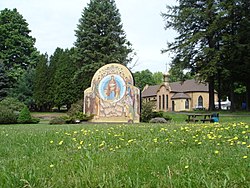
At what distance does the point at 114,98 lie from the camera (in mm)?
28344

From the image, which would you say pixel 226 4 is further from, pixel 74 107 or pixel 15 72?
pixel 15 72

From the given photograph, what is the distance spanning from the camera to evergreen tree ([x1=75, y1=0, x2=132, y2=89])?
1788 inches

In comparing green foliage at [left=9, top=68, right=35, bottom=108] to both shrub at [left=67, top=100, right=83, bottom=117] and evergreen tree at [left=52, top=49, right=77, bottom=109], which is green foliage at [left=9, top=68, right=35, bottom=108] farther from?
shrub at [left=67, top=100, right=83, bottom=117]

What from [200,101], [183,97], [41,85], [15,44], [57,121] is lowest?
[57,121]

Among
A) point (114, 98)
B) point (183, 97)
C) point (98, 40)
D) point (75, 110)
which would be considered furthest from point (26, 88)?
point (183, 97)

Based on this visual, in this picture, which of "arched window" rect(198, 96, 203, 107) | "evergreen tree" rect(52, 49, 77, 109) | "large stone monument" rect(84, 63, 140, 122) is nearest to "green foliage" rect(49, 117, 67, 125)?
"large stone monument" rect(84, 63, 140, 122)

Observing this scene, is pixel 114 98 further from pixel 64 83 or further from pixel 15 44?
pixel 15 44

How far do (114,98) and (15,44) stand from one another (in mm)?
33325

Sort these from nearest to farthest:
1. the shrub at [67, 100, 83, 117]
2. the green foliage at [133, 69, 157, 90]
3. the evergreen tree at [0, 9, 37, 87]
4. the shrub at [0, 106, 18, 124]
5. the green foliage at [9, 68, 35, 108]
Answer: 1. the shrub at [0, 106, 18, 124]
2. the shrub at [67, 100, 83, 117]
3. the green foliage at [9, 68, 35, 108]
4. the evergreen tree at [0, 9, 37, 87]
5. the green foliage at [133, 69, 157, 90]

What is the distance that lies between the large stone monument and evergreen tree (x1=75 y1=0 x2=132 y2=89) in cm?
1586

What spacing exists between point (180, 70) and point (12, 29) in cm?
3140

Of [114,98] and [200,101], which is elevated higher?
[200,101]

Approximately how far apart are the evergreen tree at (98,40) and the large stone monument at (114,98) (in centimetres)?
1586

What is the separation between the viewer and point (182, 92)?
2662 inches
